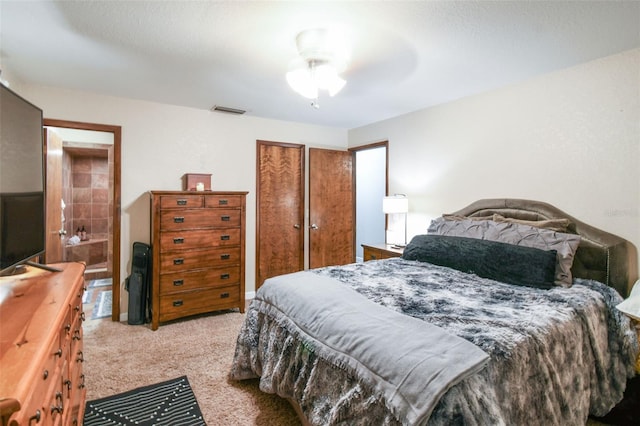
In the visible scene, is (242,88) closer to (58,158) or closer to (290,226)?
(290,226)

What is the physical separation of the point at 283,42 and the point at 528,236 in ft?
7.22

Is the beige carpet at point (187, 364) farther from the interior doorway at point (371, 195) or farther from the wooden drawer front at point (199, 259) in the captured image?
the interior doorway at point (371, 195)

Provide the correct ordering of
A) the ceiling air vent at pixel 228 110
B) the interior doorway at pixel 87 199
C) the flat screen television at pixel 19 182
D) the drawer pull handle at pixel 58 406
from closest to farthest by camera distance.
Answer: the drawer pull handle at pixel 58 406, the flat screen television at pixel 19 182, the ceiling air vent at pixel 228 110, the interior doorway at pixel 87 199

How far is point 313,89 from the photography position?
7.37ft

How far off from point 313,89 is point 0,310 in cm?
196

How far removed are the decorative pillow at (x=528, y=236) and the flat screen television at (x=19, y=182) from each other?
9.41 ft

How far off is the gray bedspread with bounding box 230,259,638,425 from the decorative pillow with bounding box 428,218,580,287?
151mm

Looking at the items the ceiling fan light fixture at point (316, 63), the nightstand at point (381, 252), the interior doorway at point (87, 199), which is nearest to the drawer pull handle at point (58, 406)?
the ceiling fan light fixture at point (316, 63)

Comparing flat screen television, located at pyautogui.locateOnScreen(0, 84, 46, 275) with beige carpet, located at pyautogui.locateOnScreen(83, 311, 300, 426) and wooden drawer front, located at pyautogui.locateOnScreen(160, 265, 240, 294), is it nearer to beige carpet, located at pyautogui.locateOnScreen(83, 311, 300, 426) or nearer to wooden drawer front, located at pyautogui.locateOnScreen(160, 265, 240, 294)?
beige carpet, located at pyautogui.locateOnScreen(83, 311, 300, 426)

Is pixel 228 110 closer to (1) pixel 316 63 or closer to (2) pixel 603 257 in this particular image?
(1) pixel 316 63

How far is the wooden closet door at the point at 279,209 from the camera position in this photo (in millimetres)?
4207

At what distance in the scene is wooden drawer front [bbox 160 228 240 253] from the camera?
322 centimetres

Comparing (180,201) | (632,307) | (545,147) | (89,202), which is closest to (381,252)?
(545,147)

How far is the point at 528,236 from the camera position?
2365 mm
